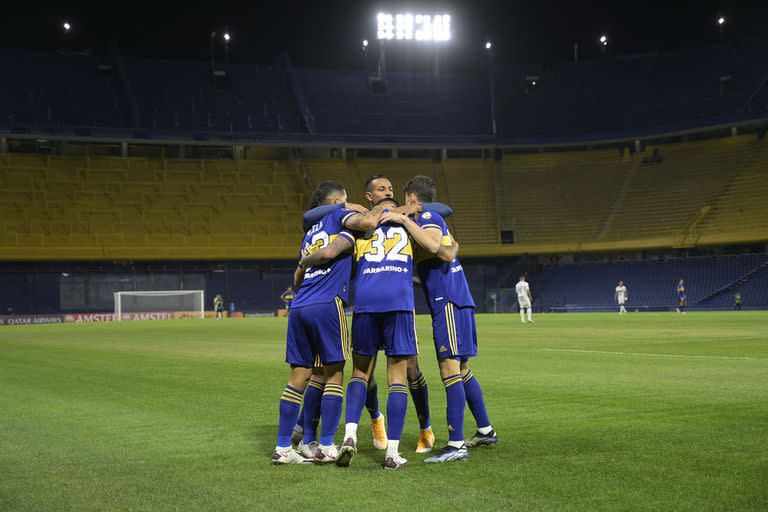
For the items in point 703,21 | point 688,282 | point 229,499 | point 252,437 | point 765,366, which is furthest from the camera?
point 703,21

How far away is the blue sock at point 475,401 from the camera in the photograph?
777 cm

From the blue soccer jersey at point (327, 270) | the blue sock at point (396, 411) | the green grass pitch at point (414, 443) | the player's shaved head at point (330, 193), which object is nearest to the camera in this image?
the green grass pitch at point (414, 443)

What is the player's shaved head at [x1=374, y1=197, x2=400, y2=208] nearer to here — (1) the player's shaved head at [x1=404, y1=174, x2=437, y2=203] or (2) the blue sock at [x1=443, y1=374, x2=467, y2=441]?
(1) the player's shaved head at [x1=404, y1=174, x2=437, y2=203]

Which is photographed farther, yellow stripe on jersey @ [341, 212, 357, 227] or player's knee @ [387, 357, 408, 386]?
yellow stripe on jersey @ [341, 212, 357, 227]

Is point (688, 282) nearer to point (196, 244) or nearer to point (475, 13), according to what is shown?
point (475, 13)

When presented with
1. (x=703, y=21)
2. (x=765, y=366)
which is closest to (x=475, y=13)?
(x=703, y=21)

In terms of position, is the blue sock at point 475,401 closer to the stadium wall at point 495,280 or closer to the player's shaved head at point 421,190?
the player's shaved head at point 421,190

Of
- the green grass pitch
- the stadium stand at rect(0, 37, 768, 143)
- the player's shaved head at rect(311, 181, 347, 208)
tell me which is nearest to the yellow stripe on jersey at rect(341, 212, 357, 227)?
the player's shaved head at rect(311, 181, 347, 208)

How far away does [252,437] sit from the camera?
28.0 feet

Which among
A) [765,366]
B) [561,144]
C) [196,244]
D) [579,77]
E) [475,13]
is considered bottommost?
[765,366]

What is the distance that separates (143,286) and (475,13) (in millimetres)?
32253

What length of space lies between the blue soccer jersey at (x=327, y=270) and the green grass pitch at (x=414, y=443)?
1.47m

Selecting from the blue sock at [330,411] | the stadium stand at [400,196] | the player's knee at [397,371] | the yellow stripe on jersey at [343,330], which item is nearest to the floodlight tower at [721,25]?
the stadium stand at [400,196]

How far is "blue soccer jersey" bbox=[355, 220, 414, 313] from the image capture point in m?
7.27
